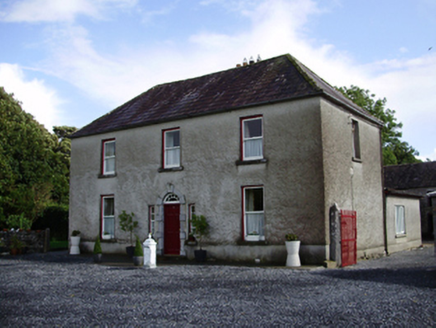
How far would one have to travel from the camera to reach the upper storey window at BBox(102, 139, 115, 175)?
70.3 feet

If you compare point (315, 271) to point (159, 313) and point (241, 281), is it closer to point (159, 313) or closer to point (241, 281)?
point (241, 281)

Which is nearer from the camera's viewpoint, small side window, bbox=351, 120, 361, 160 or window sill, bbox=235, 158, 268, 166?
window sill, bbox=235, 158, 268, 166

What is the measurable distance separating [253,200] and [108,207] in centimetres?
810

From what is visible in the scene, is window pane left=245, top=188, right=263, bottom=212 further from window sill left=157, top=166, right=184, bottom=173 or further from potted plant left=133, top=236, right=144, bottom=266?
potted plant left=133, top=236, right=144, bottom=266

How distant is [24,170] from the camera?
31.1 m

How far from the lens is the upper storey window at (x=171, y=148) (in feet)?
63.1

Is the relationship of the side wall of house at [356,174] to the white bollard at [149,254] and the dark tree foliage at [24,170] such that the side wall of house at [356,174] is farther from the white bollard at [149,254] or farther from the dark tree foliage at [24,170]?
the dark tree foliage at [24,170]

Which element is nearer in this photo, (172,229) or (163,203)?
(172,229)

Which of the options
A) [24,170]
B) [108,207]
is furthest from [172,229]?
[24,170]

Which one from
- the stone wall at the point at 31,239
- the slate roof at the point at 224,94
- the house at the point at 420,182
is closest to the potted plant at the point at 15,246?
the stone wall at the point at 31,239

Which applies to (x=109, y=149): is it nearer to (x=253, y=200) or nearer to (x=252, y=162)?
(x=252, y=162)

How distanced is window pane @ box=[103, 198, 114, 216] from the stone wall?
380cm

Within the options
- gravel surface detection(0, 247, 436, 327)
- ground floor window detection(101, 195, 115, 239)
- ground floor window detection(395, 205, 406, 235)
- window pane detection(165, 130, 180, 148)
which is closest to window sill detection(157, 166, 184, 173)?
window pane detection(165, 130, 180, 148)

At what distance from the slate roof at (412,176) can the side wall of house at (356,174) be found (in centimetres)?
1743
